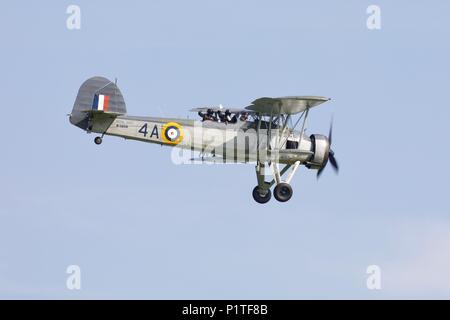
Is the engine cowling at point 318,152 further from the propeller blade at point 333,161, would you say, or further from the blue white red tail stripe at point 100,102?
the blue white red tail stripe at point 100,102

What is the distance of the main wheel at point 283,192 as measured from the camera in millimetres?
30609

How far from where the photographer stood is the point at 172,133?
1185 inches

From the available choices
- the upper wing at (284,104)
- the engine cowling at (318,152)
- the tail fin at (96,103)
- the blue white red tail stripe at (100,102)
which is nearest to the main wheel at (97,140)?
the tail fin at (96,103)

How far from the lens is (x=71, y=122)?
96.5 feet

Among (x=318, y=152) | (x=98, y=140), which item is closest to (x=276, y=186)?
(x=318, y=152)

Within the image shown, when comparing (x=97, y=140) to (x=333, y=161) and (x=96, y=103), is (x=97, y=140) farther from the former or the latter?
(x=333, y=161)

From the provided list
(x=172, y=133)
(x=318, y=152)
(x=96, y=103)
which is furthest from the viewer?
(x=318, y=152)

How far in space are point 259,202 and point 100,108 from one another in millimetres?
5206

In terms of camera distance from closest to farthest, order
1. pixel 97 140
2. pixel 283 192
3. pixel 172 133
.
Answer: pixel 97 140 → pixel 172 133 → pixel 283 192

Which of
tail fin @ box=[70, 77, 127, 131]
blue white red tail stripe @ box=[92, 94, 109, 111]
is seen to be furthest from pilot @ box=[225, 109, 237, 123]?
blue white red tail stripe @ box=[92, 94, 109, 111]

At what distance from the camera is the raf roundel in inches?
1182

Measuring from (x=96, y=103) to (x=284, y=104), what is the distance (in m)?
4.90
